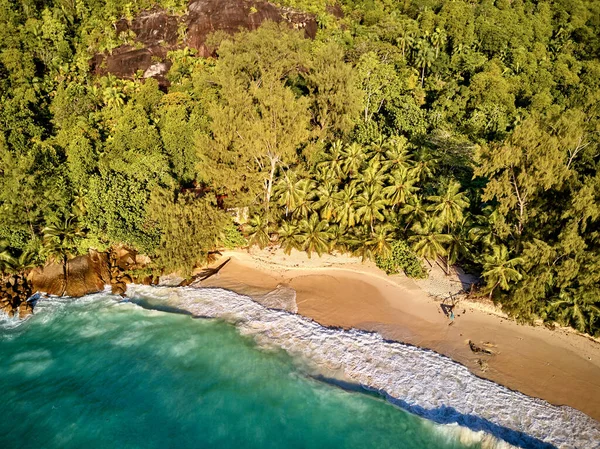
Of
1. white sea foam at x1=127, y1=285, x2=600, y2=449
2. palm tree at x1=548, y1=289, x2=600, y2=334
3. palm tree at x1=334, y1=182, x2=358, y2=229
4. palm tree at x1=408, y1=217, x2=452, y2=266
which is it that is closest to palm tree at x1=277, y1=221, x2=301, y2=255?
palm tree at x1=334, y1=182, x2=358, y2=229

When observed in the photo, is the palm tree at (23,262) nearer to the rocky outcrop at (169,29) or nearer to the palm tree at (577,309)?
the rocky outcrop at (169,29)

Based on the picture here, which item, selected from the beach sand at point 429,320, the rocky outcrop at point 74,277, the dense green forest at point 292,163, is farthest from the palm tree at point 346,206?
the rocky outcrop at point 74,277

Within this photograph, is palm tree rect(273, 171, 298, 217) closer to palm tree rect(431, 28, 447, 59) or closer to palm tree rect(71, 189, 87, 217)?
palm tree rect(71, 189, 87, 217)

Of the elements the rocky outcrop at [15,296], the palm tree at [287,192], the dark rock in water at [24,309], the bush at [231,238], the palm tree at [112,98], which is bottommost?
the dark rock in water at [24,309]

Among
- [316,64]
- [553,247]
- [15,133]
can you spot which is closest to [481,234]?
[553,247]

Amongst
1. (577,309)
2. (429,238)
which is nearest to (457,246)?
(429,238)

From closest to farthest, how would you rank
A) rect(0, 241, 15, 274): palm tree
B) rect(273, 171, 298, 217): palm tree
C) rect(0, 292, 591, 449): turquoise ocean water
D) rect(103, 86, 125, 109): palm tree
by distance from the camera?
rect(0, 292, 591, 449): turquoise ocean water → rect(0, 241, 15, 274): palm tree → rect(273, 171, 298, 217): palm tree → rect(103, 86, 125, 109): palm tree

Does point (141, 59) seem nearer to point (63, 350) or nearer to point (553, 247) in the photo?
point (63, 350)
